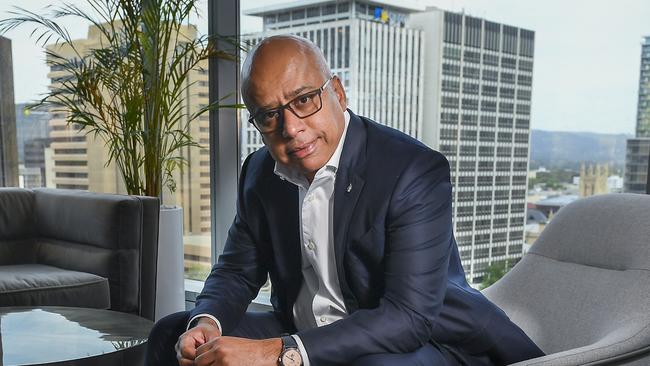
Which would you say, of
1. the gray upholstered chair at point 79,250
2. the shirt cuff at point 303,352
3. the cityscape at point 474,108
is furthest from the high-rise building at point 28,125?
the shirt cuff at point 303,352

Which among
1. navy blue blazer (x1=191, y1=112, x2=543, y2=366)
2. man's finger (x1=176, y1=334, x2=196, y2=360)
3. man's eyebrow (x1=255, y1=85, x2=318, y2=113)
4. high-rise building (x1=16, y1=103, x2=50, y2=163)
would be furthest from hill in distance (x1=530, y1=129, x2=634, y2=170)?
high-rise building (x1=16, y1=103, x2=50, y2=163)

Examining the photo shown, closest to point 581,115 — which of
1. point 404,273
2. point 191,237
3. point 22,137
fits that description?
point 404,273

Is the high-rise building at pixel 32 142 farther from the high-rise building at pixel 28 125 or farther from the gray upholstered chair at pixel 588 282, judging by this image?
the gray upholstered chair at pixel 588 282

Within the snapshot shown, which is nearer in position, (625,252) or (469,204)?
(625,252)

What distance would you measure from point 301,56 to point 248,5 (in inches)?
92.1

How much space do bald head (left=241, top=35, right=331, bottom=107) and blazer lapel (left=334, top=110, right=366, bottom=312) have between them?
0.19 meters

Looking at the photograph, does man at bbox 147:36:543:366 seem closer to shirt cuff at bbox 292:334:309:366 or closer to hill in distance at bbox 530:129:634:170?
shirt cuff at bbox 292:334:309:366

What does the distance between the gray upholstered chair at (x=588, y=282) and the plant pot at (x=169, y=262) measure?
6.21 ft

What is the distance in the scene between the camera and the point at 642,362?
151cm

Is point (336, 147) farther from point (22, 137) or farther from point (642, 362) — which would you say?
point (22, 137)

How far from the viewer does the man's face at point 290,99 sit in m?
1.43

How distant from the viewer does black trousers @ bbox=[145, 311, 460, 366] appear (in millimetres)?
1343

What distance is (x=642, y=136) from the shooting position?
259 cm

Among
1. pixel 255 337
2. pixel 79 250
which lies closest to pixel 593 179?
pixel 255 337
